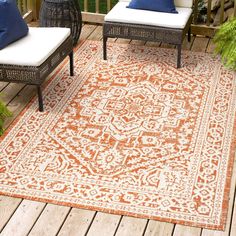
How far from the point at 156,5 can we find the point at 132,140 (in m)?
1.75

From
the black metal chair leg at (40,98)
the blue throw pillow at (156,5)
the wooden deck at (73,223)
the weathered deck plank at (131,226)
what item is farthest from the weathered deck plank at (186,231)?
the blue throw pillow at (156,5)

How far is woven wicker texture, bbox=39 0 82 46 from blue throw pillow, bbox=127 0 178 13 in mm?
620

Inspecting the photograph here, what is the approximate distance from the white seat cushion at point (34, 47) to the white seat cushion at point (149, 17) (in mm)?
612

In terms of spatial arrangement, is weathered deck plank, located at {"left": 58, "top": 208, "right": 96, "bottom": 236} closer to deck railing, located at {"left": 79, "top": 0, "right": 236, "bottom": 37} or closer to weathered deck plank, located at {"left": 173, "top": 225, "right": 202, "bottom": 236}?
weathered deck plank, located at {"left": 173, "top": 225, "right": 202, "bottom": 236}

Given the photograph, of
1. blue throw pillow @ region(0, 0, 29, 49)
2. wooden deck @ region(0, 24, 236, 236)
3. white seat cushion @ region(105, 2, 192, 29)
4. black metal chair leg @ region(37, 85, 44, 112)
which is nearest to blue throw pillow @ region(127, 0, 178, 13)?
white seat cushion @ region(105, 2, 192, 29)

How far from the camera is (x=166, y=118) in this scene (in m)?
4.46

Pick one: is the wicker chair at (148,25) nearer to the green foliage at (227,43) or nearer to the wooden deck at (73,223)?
the green foliage at (227,43)

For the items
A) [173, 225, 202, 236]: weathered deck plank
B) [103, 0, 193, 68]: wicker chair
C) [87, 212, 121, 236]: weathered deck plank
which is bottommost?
[87, 212, 121, 236]: weathered deck plank

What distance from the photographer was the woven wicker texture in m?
5.53

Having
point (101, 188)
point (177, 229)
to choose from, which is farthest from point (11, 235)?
point (177, 229)

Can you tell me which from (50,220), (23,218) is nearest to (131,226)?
(50,220)

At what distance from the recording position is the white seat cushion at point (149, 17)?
17.0 ft

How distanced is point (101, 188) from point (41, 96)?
120cm

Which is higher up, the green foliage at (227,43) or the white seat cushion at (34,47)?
A: the white seat cushion at (34,47)
